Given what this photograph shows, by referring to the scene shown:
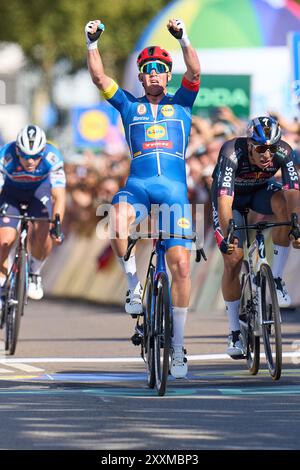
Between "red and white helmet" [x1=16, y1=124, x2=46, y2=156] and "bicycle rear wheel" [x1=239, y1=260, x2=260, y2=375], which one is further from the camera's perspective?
"red and white helmet" [x1=16, y1=124, x2=46, y2=156]

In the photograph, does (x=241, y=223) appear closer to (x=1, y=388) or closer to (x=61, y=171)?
(x=1, y=388)

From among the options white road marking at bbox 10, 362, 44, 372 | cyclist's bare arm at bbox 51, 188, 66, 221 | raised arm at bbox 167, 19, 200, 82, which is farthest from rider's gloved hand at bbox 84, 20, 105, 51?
cyclist's bare arm at bbox 51, 188, 66, 221

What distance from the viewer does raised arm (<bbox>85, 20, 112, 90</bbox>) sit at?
12492 mm

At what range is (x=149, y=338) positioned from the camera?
11.7 m

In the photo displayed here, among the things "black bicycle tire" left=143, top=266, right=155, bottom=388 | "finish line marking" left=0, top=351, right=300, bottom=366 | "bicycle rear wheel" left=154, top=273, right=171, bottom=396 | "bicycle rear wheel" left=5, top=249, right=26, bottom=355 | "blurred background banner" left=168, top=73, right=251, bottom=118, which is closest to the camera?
"bicycle rear wheel" left=154, top=273, right=171, bottom=396

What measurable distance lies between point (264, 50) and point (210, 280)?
13.6m

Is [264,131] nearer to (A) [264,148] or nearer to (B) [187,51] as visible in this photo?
(A) [264,148]

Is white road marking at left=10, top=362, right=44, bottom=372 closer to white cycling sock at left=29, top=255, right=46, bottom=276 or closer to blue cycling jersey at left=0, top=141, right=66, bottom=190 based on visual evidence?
white cycling sock at left=29, top=255, right=46, bottom=276

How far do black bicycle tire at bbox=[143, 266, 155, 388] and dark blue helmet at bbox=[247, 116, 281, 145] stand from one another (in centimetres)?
119

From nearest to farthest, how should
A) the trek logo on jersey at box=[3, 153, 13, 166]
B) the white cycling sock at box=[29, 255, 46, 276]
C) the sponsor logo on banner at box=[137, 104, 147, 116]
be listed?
the sponsor logo on banner at box=[137, 104, 147, 116]
the white cycling sock at box=[29, 255, 46, 276]
the trek logo on jersey at box=[3, 153, 13, 166]

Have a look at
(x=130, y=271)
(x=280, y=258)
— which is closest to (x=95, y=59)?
(x=130, y=271)

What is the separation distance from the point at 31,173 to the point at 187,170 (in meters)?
3.97

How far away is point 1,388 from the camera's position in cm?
1193
